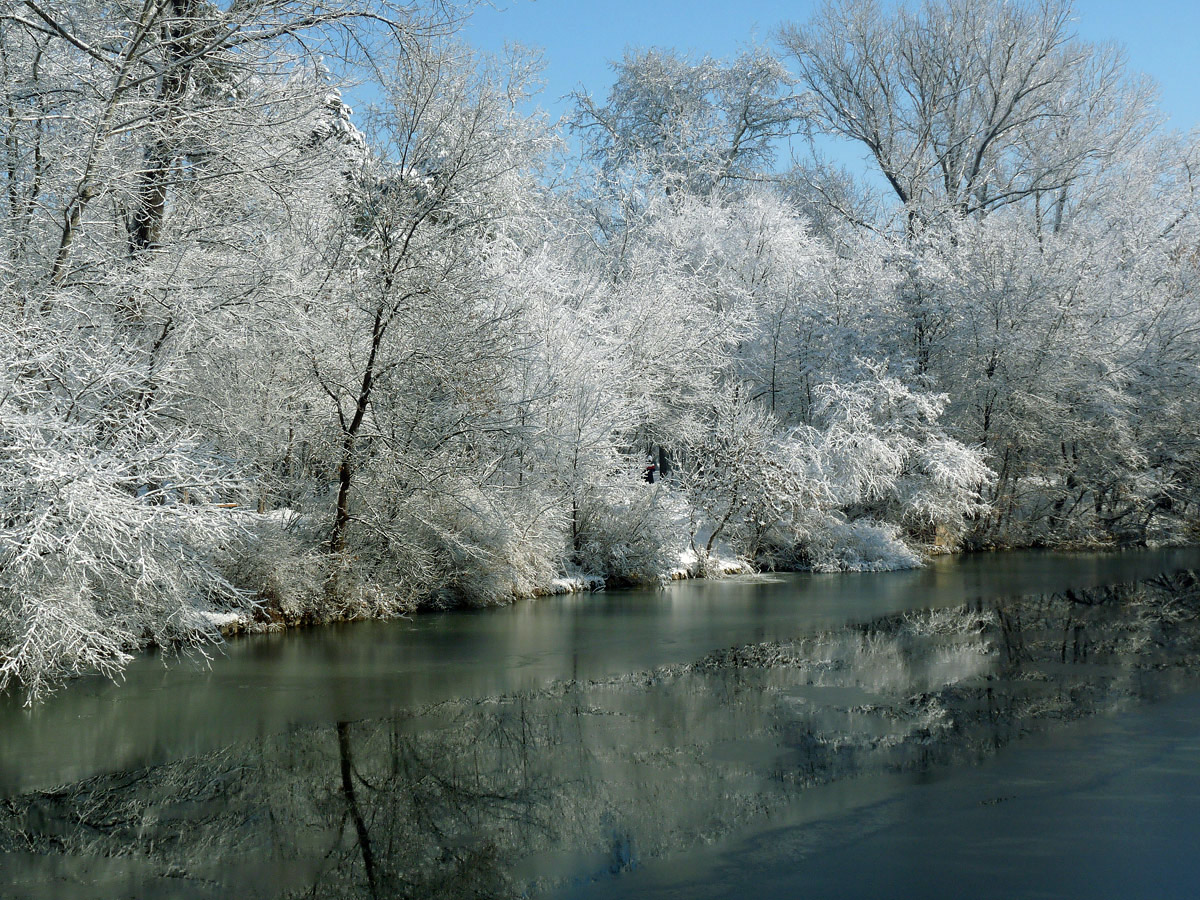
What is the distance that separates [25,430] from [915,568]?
54.0 ft

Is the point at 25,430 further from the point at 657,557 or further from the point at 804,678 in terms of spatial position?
the point at 657,557

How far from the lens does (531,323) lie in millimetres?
16062

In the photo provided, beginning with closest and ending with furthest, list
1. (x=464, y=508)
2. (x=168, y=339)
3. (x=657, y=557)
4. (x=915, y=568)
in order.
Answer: (x=168, y=339), (x=464, y=508), (x=657, y=557), (x=915, y=568)

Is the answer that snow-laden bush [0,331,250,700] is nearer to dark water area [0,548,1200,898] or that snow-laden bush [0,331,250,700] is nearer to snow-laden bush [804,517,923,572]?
dark water area [0,548,1200,898]

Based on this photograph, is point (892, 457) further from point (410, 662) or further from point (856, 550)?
point (410, 662)

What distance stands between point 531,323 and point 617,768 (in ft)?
33.8

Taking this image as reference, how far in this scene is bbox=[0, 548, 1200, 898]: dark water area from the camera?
4.99 meters

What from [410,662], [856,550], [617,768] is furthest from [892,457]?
[617,768]

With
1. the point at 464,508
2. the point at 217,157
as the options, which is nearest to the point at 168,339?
the point at 217,157

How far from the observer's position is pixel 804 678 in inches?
372

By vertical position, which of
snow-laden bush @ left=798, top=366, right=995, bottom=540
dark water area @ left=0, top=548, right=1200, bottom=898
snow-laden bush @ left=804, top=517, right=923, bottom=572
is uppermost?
snow-laden bush @ left=798, top=366, right=995, bottom=540

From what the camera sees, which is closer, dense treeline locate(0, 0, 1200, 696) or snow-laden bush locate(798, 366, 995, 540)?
dense treeline locate(0, 0, 1200, 696)

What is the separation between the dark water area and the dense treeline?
4.90ft

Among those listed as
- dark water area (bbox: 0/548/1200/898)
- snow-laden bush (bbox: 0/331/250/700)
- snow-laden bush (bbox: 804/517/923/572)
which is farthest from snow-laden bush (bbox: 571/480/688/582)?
snow-laden bush (bbox: 0/331/250/700)
